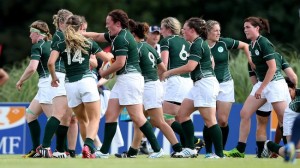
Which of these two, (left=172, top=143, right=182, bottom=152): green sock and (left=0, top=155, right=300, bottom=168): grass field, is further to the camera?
(left=172, top=143, right=182, bottom=152): green sock

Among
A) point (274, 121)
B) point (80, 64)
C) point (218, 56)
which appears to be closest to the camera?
point (80, 64)

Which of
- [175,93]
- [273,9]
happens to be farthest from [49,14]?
[175,93]

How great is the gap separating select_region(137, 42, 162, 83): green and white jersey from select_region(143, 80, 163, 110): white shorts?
88mm

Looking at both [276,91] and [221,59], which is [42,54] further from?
[276,91]

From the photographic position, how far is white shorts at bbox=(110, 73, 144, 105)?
1859 cm

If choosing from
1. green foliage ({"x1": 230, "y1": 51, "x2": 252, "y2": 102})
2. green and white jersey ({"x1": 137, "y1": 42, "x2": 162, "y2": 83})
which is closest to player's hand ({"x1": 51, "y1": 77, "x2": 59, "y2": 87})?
green and white jersey ({"x1": 137, "y1": 42, "x2": 162, "y2": 83})

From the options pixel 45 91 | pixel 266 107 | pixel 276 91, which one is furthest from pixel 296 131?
pixel 45 91

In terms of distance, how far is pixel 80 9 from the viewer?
131ft

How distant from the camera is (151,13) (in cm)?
4094

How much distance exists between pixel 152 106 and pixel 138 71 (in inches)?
26.6

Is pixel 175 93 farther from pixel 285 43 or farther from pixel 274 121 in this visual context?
pixel 285 43

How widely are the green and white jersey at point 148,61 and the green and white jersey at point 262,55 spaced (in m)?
1.38

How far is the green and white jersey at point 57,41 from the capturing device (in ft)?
60.8

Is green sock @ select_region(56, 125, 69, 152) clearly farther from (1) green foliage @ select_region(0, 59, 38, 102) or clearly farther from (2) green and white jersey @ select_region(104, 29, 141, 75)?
(1) green foliage @ select_region(0, 59, 38, 102)
